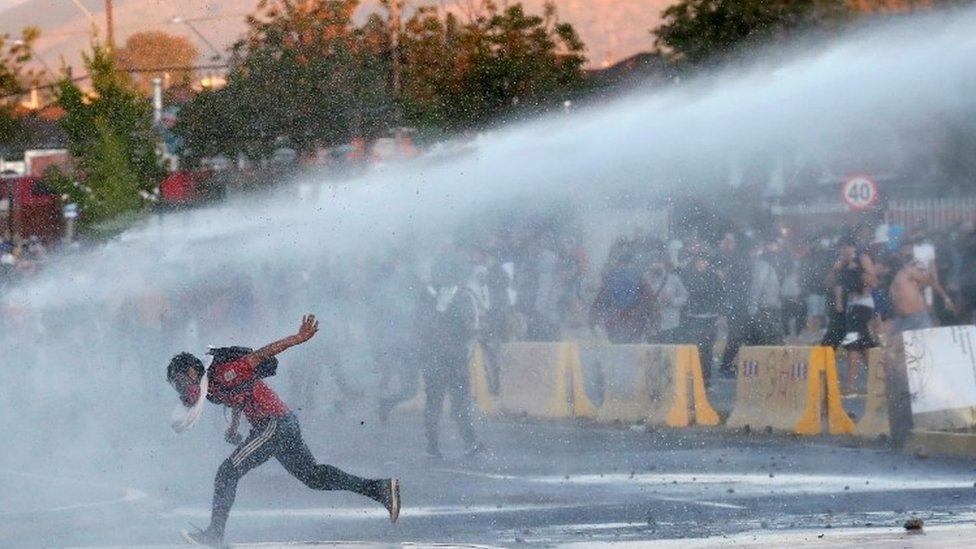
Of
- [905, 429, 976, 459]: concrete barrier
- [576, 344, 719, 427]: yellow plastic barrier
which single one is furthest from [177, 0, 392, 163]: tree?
[905, 429, 976, 459]: concrete barrier

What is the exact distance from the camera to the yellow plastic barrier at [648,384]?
18.8m

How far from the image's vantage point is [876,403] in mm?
16516

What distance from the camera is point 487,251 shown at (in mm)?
22406

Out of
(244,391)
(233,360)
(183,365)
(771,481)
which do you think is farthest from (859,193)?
(183,365)

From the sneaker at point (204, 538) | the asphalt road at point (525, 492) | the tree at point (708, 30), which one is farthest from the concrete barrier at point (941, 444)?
the tree at point (708, 30)

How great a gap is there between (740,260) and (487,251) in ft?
11.0

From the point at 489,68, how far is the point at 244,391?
23800 millimetres

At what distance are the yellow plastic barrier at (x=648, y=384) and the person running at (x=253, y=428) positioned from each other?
25.7 feet

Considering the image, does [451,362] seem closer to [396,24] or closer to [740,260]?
[740,260]

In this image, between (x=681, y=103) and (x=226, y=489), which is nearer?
(x=226, y=489)

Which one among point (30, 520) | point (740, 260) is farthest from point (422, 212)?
point (30, 520)

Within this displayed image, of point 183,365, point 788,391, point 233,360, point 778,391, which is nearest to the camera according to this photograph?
point 183,365

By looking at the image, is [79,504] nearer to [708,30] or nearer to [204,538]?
[204,538]

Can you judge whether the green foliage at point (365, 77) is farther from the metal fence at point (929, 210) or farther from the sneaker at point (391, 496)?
the sneaker at point (391, 496)
